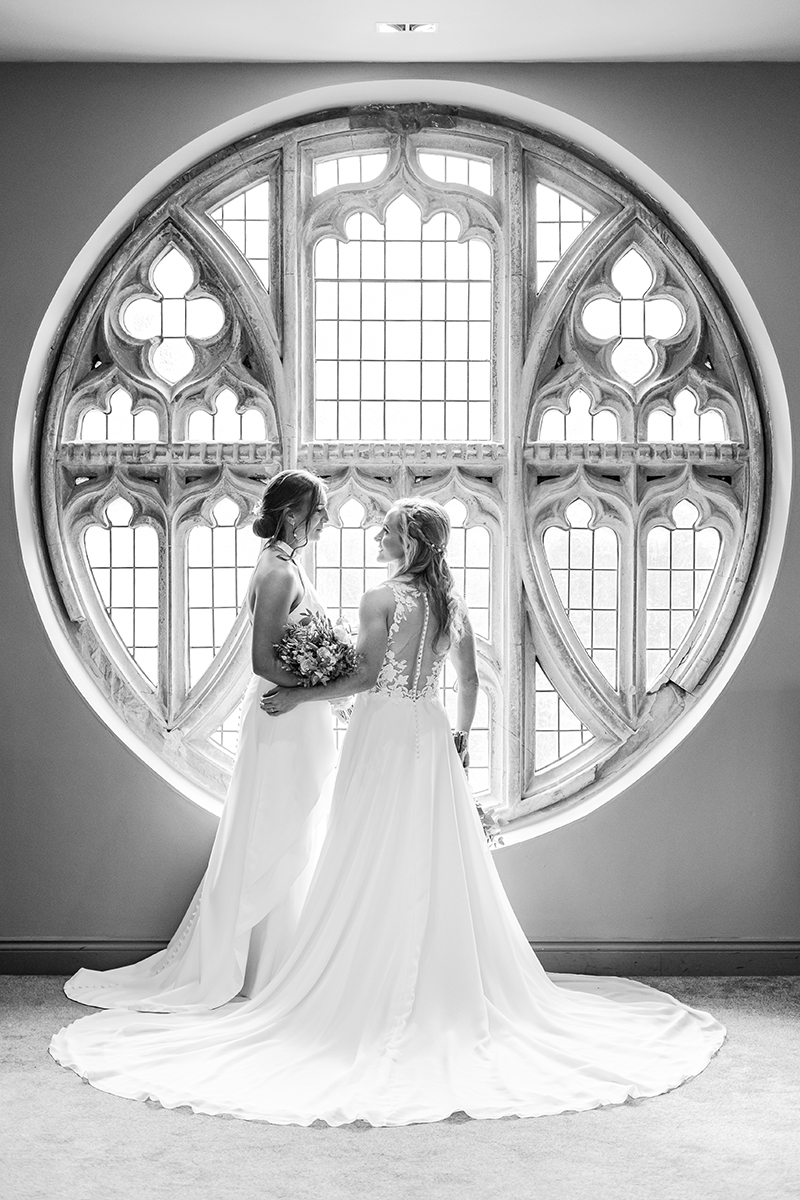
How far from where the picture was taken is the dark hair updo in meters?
3.87

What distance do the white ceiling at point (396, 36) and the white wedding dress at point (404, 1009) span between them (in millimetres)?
2126

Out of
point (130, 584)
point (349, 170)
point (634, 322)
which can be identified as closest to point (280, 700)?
point (130, 584)

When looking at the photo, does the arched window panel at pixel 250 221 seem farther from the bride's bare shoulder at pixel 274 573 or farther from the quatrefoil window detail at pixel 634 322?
the bride's bare shoulder at pixel 274 573

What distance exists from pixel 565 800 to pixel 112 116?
3334mm

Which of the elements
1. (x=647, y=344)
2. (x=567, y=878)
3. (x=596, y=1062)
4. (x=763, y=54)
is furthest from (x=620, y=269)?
(x=596, y=1062)

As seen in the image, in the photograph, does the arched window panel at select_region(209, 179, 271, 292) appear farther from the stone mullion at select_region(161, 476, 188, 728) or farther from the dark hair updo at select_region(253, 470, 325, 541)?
the dark hair updo at select_region(253, 470, 325, 541)

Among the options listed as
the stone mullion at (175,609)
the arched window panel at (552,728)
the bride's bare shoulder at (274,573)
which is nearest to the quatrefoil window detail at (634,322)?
the arched window panel at (552,728)

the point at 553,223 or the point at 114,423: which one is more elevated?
the point at 553,223

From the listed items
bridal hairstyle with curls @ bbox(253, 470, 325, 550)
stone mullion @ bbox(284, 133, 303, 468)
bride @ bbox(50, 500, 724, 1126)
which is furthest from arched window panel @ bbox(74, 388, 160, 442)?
bride @ bbox(50, 500, 724, 1126)

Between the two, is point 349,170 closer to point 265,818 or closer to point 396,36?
point 396,36

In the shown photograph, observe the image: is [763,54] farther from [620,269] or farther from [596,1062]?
[596,1062]

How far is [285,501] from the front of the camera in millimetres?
3869

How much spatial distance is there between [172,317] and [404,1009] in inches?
117

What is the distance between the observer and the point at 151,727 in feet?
15.1
